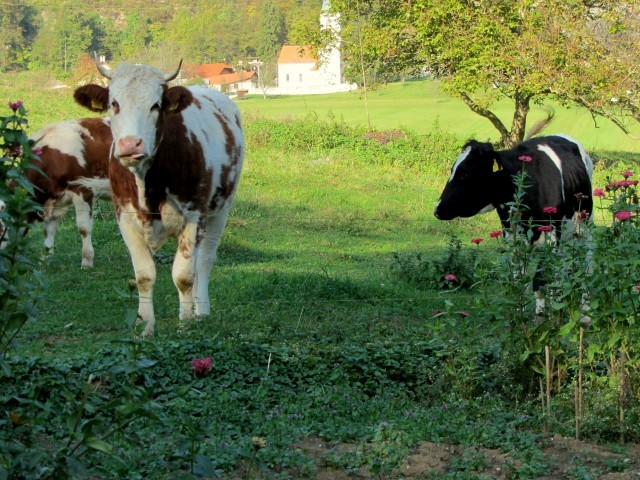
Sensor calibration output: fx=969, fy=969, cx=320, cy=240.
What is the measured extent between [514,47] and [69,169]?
669 inches

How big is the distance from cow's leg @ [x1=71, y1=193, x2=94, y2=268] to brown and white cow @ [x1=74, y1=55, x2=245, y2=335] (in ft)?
12.0

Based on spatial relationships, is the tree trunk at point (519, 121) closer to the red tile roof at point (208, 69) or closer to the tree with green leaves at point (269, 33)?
the red tile roof at point (208, 69)

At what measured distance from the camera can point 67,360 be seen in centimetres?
662

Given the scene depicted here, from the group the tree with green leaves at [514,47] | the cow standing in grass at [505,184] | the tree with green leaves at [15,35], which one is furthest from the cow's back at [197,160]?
the tree with green leaves at [15,35]

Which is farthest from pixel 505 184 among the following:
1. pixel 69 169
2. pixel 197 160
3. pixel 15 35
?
pixel 15 35

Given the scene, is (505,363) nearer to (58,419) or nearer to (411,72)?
(58,419)

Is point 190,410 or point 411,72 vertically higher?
point 411,72

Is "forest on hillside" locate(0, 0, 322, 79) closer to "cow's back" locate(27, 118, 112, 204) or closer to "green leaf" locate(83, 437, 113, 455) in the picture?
"cow's back" locate(27, 118, 112, 204)

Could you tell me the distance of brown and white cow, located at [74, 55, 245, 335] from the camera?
321 inches

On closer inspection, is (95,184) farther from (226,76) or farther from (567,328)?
(226,76)

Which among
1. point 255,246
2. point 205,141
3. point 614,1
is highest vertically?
point 614,1

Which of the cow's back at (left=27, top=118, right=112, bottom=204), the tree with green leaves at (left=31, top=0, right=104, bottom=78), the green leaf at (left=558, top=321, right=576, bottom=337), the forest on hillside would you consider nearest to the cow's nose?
the green leaf at (left=558, top=321, right=576, bottom=337)

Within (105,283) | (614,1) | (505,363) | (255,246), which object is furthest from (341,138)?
(505,363)

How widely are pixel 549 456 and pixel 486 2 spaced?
79.7 feet
